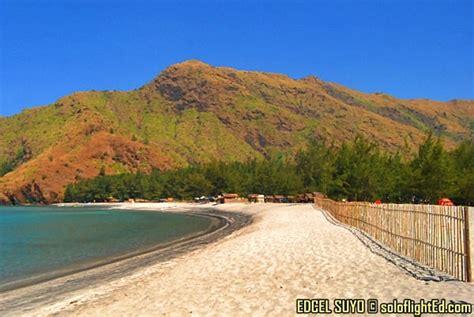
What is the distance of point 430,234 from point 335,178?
44.6 m

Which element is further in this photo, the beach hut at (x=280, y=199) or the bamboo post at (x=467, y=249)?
the beach hut at (x=280, y=199)

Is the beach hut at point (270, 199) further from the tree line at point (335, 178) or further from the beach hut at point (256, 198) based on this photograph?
the tree line at point (335, 178)

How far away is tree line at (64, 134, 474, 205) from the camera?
49.9 meters

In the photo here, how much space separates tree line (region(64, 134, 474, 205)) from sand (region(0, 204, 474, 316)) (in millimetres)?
32808

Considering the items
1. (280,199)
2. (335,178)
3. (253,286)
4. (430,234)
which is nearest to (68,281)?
(253,286)

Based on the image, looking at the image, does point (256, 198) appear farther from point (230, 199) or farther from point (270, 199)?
point (230, 199)

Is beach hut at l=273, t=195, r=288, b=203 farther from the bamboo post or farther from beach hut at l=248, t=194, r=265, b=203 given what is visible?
the bamboo post

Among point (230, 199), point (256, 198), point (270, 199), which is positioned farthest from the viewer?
point (230, 199)

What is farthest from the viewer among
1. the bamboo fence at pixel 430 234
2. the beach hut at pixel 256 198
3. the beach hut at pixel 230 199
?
the beach hut at pixel 230 199

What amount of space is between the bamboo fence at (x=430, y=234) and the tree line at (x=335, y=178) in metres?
28.9

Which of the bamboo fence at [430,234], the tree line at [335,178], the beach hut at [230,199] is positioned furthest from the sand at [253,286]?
the beach hut at [230,199]

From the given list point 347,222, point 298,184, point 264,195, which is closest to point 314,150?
point 298,184

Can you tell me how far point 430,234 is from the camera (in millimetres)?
15062

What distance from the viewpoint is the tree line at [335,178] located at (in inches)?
1964
